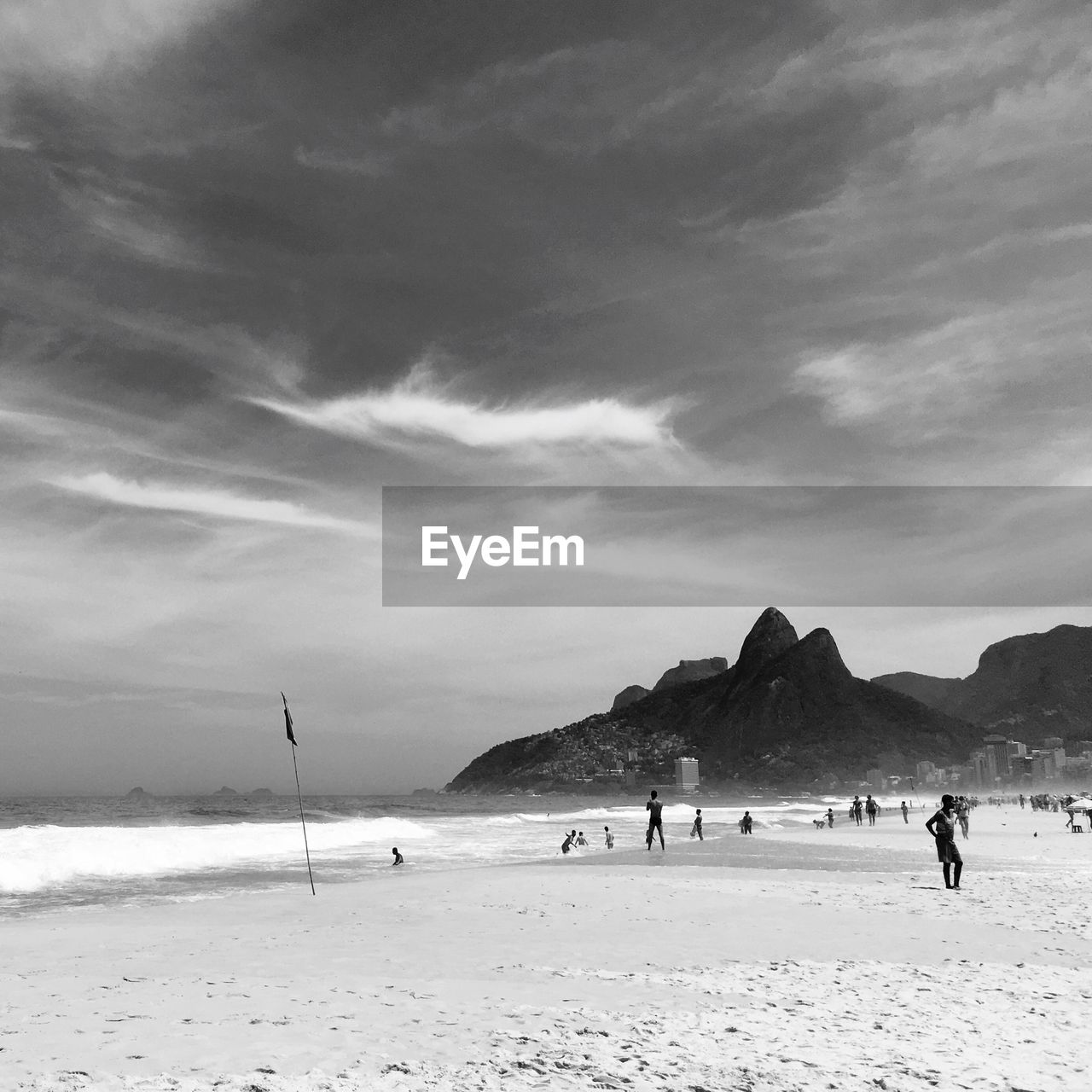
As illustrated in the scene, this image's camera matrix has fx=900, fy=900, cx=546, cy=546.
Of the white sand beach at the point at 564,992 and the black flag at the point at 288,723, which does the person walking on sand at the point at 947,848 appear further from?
the black flag at the point at 288,723

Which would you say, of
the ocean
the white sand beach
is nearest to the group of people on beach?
the ocean

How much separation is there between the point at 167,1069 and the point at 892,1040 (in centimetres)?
639

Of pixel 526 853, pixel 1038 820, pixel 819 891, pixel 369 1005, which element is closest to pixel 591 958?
pixel 369 1005

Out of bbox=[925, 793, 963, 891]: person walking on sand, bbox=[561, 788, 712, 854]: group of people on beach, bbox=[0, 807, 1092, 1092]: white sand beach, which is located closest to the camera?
bbox=[0, 807, 1092, 1092]: white sand beach

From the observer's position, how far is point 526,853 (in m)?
39.7

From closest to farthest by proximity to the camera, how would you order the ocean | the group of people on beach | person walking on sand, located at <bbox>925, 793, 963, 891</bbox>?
person walking on sand, located at <bbox>925, 793, 963, 891</bbox>
the ocean
the group of people on beach

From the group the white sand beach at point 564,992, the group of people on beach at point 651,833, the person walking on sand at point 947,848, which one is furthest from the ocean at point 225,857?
the person walking on sand at point 947,848

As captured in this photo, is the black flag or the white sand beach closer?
the white sand beach

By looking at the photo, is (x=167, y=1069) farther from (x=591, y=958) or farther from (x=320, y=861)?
(x=320, y=861)

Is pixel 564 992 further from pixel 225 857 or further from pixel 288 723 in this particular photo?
pixel 225 857

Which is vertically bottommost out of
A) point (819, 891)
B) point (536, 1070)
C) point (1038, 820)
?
point (1038, 820)

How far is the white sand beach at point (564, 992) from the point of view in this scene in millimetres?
7488

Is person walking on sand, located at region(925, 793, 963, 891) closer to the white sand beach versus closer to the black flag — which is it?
the white sand beach

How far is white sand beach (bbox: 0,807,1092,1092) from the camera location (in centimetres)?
749
